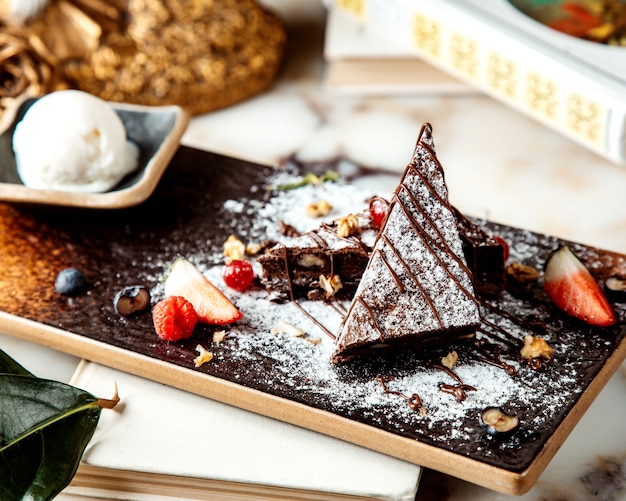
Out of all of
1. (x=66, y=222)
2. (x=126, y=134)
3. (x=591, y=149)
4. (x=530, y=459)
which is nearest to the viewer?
(x=530, y=459)

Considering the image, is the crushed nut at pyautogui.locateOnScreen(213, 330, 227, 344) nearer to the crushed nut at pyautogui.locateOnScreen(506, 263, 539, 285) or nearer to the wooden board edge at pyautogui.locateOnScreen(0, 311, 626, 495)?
the wooden board edge at pyautogui.locateOnScreen(0, 311, 626, 495)

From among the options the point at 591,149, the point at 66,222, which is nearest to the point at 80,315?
the point at 66,222

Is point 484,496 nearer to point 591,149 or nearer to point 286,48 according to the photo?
point 591,149

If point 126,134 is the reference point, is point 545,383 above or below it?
above

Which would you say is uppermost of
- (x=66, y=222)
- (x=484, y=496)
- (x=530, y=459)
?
(x=530, y=459)

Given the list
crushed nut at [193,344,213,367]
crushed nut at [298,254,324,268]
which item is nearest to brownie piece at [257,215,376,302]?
crushed nut at [298,254,324,268]

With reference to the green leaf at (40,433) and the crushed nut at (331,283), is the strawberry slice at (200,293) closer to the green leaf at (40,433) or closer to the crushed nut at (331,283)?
the crushed nut at (331,283)

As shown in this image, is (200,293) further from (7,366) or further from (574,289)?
(574,289)
